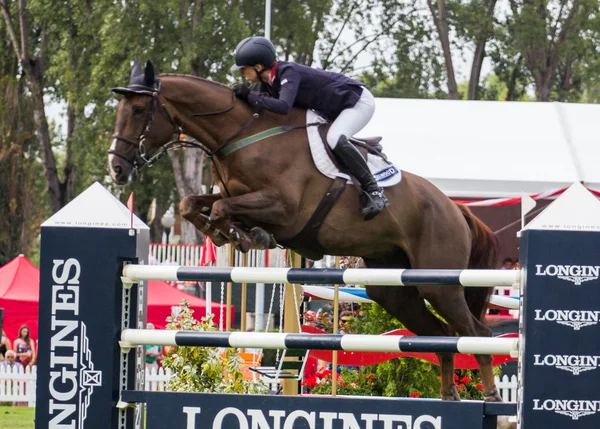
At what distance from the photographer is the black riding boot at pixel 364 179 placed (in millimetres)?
5047

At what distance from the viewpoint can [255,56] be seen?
506 cm

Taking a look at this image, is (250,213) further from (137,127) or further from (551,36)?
(551,36)

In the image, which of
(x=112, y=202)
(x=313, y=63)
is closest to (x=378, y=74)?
(x=313, y=63)

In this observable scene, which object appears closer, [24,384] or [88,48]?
[24,384]

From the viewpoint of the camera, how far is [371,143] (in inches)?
218

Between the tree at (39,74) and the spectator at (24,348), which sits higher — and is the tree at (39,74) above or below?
above

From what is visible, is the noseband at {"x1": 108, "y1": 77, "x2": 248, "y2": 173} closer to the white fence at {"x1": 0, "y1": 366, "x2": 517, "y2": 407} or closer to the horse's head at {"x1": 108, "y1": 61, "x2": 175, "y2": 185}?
the horse's head at {"x1": 108, "y1": 61, "x2": 175, "y2": 185}

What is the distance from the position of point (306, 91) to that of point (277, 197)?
65cm

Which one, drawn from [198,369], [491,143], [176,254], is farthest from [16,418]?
[176,254]

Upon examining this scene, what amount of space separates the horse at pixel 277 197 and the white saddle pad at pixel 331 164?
0.03 meters

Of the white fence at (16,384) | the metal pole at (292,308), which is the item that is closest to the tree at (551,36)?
the white fence at (16,384)

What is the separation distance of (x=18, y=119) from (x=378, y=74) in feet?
32.7

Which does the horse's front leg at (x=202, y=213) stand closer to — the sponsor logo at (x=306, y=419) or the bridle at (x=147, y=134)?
the bridle at (x=147, y=134)

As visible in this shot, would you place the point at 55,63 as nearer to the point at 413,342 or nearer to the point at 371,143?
the point at 371,143
